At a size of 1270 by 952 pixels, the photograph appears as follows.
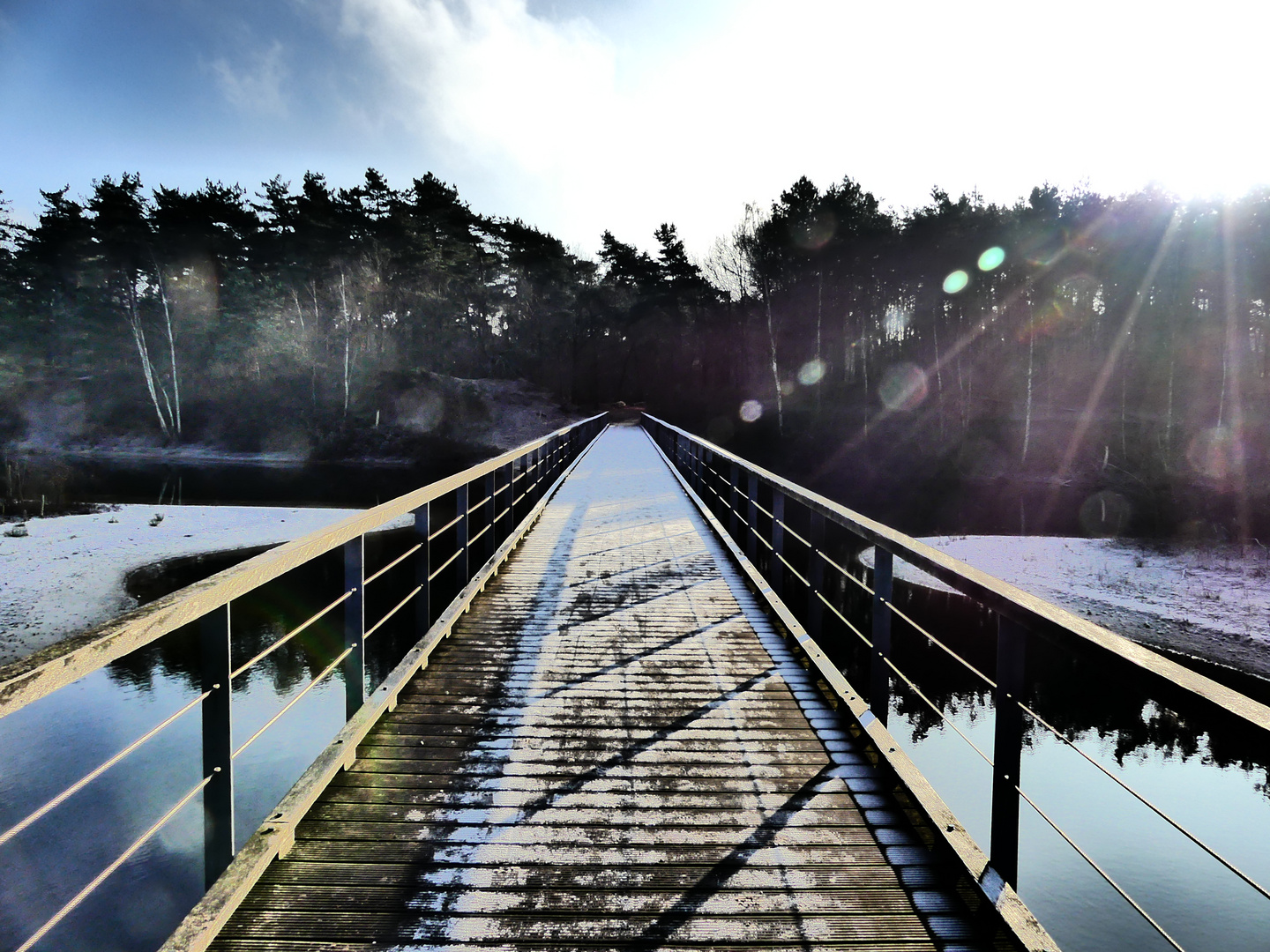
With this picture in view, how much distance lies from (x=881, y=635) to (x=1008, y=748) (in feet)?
3.50

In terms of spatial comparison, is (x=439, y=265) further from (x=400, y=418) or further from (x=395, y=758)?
(x=395, y=758)

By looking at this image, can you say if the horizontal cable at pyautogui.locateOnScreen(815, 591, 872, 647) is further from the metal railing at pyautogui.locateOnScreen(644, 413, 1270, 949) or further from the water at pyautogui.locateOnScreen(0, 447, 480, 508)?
the water at pyautogui.locateOnScreen(0, 447, 480, 508)

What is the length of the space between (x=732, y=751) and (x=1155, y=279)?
3702 cm

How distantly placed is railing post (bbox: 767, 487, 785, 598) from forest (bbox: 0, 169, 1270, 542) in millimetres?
20776

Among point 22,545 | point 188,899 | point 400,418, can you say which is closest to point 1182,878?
point 188,899

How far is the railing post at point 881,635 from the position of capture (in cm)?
309

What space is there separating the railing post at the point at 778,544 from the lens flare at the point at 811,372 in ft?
102

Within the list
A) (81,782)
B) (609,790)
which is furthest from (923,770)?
(81,782)

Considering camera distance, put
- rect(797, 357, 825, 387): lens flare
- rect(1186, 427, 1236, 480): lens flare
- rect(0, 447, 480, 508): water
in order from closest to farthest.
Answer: rect(0, 447, 480, 508): water → rect(1186, 427, 1236, 480): lens flare → rect(797, 357, 825, 387): lens flare

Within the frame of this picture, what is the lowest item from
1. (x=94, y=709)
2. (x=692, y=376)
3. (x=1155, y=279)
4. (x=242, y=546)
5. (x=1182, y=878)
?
(x=1182, y=878)

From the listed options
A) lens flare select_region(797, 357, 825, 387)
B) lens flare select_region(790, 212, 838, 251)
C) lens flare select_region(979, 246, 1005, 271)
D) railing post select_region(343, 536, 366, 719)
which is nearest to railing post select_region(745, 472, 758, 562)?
railing post select_region(343, 536, 366, 719)

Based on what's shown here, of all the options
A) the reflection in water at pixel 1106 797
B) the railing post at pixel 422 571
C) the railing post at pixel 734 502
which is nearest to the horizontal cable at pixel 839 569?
the railing post at pixel 734 502

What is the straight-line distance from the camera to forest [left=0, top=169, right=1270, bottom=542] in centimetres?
2966

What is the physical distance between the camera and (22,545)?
1390 centimetres
